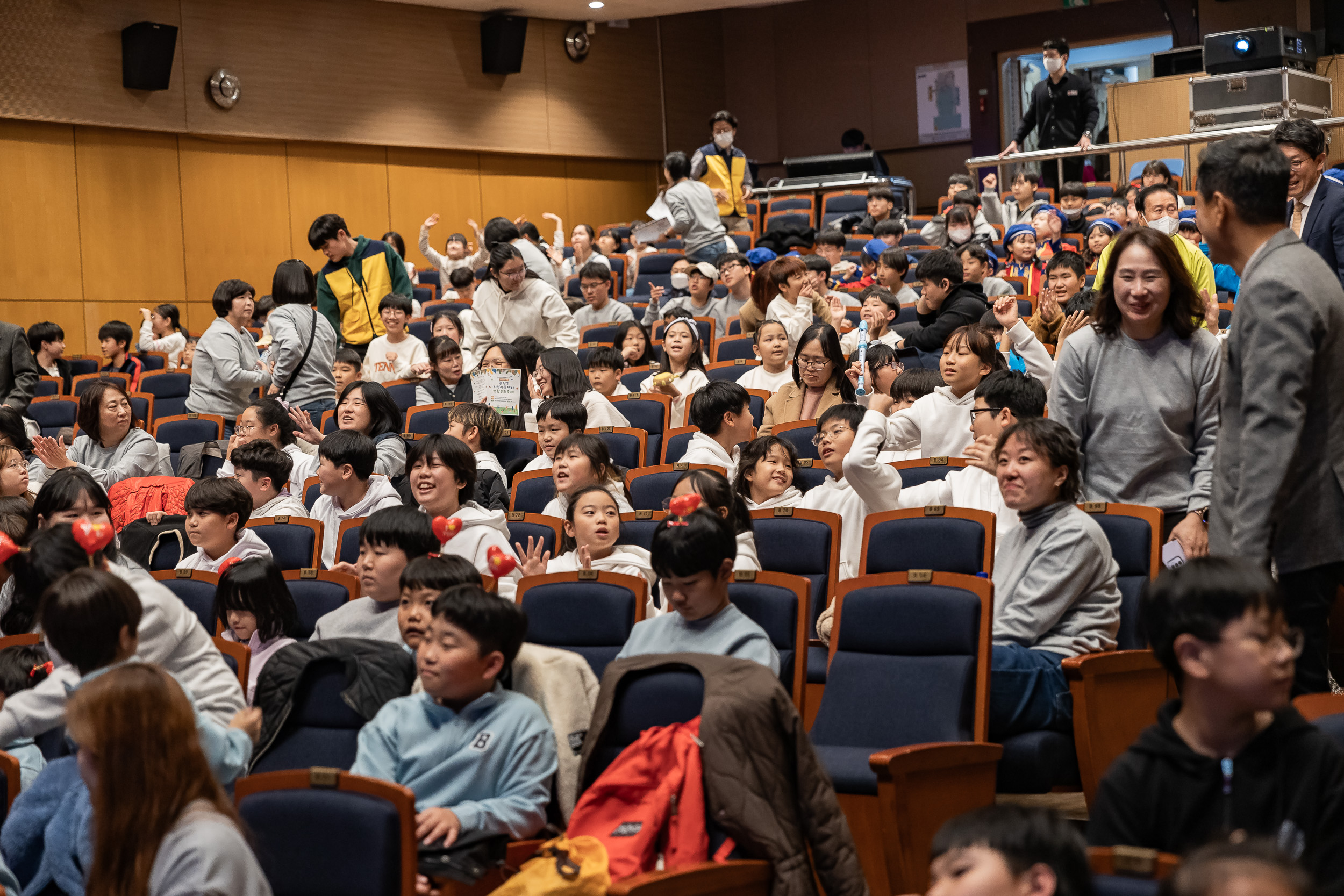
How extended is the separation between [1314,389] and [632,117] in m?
14.3

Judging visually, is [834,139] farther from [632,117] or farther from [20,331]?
[20,331]

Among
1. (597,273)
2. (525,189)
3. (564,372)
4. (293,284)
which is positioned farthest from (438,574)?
(525,189)

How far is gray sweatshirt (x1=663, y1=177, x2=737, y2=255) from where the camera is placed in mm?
9430

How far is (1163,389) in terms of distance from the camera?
312 cm

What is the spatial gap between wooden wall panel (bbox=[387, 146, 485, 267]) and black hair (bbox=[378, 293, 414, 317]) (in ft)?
20.5

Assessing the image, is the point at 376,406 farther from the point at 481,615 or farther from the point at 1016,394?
the point at 481,615

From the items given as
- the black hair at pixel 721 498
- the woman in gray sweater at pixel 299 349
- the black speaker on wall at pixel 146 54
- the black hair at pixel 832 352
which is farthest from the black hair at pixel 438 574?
the black speaker on wall at pixel 146 54

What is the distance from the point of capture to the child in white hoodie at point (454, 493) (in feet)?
12.9

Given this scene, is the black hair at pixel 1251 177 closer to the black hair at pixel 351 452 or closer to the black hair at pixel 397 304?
the black hair at pixel 351 452

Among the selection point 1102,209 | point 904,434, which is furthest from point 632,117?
point 904,434

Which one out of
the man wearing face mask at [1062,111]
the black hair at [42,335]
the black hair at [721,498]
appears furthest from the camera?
the man wearing face mask at [1062,111]

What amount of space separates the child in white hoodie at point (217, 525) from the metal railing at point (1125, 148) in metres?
7.27

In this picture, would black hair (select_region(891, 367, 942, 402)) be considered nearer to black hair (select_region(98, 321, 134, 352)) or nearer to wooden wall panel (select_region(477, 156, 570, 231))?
black hair (select_region(98, 321, 134, 352))

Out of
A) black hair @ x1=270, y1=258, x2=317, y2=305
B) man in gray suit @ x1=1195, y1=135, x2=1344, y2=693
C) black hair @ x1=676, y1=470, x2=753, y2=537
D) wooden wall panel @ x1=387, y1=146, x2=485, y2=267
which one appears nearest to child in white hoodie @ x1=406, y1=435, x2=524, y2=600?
black hair @ x1=676, y1=470, x2=753, y2=537
